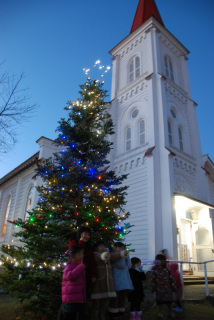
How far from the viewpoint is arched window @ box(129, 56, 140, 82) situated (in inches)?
709

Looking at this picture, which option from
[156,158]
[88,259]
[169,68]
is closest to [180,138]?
[156,158]

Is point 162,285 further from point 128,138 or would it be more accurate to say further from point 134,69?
point 134,69

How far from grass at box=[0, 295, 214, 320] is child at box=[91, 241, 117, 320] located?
1422 mm

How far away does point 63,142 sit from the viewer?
7215 millimetres

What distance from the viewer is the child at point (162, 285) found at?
4.61 metres

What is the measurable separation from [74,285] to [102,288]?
577 mm

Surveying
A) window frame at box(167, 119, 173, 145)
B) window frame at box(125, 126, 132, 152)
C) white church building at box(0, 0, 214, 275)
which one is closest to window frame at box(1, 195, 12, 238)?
white church building at box(0, 0, 214, 275)

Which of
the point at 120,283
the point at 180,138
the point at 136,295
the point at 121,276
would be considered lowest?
the point at 136,295

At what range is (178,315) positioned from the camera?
4750mm

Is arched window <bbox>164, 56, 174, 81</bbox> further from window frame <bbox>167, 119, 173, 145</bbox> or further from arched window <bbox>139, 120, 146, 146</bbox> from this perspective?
arched window <bbox>139, 120, 146, 146</bbox>

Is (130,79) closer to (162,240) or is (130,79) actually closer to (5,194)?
(162,240)

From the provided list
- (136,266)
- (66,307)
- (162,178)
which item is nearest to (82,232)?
(66,307)

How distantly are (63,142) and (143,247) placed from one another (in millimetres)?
7533

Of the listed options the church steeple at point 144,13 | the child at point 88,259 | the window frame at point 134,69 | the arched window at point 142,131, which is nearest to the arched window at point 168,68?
the window frame at point 134,69
